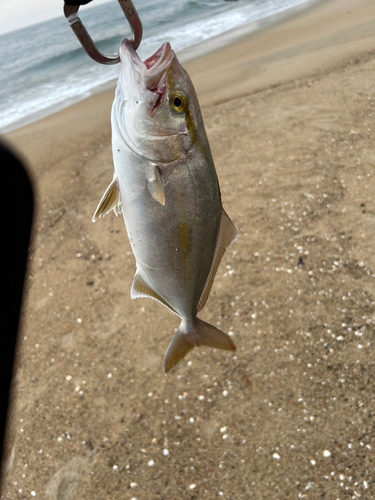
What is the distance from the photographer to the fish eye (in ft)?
5.55

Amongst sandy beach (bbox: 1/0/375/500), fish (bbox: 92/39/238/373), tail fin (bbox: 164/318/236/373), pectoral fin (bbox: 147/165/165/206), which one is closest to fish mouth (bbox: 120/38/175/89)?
fish (bbox: 92/39/238/373)

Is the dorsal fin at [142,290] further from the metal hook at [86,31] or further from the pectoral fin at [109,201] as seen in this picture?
the metal hook at [86,31]

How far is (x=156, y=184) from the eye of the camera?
1.71 meters

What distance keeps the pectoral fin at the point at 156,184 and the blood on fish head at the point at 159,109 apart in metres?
0.06

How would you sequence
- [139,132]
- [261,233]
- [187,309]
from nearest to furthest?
[139,132] < [187,309] < [261,233]

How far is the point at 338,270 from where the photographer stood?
4.05m

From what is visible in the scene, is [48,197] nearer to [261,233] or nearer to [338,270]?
[261,233]

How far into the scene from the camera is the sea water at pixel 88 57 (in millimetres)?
12328

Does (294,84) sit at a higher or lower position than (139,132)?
lower

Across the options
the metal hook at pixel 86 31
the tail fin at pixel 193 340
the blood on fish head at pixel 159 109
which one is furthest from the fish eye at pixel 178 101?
the tail fin at pixel 193 340

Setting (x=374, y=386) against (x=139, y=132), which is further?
(x=374, y=386)

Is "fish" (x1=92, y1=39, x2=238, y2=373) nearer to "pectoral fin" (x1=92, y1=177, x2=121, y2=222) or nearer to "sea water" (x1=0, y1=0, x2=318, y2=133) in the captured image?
"pectoral fin" (x1=92, y1=177, x2=121, y2=222)

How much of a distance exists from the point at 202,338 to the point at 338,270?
2346 millimetres

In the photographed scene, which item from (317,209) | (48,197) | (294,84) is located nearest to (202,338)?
(317,209)
